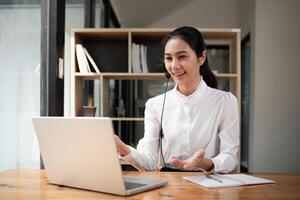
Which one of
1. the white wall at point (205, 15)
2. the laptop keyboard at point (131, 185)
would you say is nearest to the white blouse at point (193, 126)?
the laptop keyboard at point (131, 185)

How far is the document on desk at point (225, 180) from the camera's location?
1.02 meters

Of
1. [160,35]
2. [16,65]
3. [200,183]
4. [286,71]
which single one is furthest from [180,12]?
[200,183]

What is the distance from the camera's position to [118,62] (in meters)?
3.07

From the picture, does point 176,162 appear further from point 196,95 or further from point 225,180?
point 196,95

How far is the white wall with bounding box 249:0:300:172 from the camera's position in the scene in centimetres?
376

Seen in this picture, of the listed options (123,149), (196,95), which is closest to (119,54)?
(196,95)

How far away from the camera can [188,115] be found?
63.5 inches

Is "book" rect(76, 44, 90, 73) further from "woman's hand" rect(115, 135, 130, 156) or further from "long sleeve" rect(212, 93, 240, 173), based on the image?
"woman's hand" rect(115, 135, 130, 156)

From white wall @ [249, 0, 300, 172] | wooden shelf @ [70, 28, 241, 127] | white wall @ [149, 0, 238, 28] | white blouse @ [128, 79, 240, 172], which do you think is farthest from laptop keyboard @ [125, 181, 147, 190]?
white wall @ [149, 0, 238, 28]

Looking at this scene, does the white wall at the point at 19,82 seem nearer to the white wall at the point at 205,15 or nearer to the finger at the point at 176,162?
the finger at the point at 176,162

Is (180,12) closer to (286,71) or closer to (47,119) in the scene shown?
(286,71)

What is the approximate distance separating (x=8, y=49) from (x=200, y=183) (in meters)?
0.99

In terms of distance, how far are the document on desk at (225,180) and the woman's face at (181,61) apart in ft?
1.88

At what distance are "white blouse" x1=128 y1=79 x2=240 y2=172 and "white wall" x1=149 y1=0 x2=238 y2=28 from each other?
3512 millimetres
